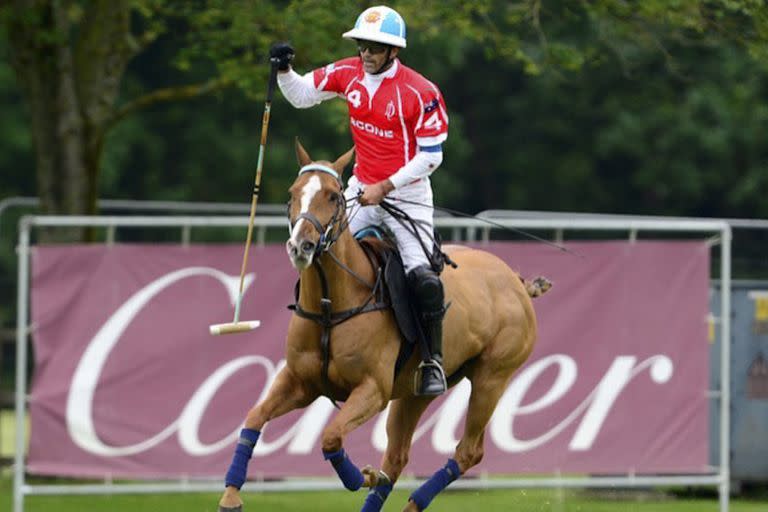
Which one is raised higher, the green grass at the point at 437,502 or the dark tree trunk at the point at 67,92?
the dark tree trunk at the point at 67,92

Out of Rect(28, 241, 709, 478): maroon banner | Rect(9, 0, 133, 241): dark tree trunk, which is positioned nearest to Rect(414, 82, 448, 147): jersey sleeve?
Rect(28, 241, 709, 478): maroon banner

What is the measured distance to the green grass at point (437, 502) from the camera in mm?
13133

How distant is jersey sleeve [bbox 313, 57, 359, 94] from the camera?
386 inches

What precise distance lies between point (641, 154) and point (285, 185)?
9.16 m

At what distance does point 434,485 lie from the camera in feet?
33.9

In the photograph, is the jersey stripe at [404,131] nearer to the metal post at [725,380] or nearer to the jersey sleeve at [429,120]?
the jersey sleeve at [429,120]

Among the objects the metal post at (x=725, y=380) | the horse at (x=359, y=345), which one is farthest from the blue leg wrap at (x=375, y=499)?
the metal post at (x=725, y=380)

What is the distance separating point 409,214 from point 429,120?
2.15 feet

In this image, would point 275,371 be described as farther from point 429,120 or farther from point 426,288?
point 429,120

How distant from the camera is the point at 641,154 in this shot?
3925 centimetres

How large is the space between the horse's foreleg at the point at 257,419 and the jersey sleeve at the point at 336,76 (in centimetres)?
161

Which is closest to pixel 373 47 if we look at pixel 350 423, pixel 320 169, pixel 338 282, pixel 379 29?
pixel 379 29

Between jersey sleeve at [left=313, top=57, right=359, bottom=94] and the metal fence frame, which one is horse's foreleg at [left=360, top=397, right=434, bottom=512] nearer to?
the metal fence frame

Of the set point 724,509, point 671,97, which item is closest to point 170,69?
point 671,97
